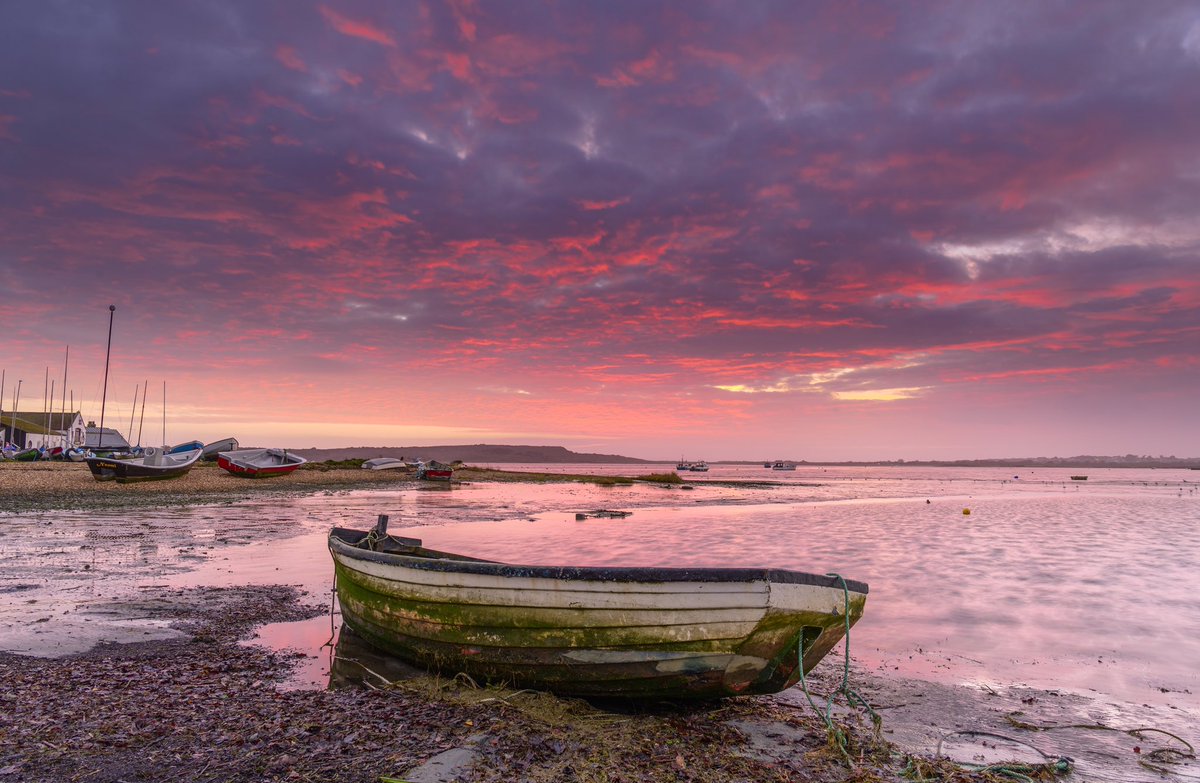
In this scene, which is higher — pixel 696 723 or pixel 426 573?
pixel 426 573

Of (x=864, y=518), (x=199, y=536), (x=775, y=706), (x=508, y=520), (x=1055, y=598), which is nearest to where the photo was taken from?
(x=775, y=706)

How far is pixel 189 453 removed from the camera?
149 ft

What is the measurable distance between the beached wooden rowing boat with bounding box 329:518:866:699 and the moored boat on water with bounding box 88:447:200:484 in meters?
38.5

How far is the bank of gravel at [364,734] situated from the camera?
16.9ft

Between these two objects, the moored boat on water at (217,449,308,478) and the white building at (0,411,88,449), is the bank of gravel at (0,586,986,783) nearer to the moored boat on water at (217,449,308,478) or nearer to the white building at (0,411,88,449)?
the moored boat on water at (217,449,308,478)

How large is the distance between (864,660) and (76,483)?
4237 cm

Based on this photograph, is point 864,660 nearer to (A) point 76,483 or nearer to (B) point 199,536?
(B) point 199,536

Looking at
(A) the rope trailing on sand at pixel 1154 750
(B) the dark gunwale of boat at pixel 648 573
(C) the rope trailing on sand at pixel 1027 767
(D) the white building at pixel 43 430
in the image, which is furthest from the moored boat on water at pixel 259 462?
(D) the white building at pixel 43 430

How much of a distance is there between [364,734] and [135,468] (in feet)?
130

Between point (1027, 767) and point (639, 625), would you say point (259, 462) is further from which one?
point (1027, 767)

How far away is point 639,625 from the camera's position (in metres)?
6.29

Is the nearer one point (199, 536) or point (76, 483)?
point (199, 536)

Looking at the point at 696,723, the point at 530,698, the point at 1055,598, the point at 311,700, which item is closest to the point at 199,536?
the point at 311,700

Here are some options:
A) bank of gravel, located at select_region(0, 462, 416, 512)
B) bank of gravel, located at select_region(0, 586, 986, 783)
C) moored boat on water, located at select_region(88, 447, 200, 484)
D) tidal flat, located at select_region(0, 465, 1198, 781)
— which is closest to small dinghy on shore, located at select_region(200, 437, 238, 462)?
bank of gravel, located at select_region(0, 462, 416, 512)
